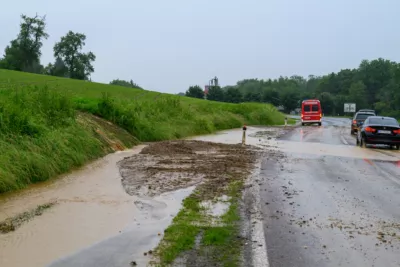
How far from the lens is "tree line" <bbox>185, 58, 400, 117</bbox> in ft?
315

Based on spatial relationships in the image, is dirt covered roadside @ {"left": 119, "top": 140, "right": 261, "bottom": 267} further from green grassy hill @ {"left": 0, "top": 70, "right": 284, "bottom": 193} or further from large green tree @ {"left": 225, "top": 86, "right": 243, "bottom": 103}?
large green tree @ {"left": 225, "top": 86, "right": 243, "bottom": 103}

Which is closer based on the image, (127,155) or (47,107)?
(47,107)

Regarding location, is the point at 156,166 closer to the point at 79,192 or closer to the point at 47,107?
the point at 79,192

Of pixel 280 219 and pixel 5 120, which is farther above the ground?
pixel 5 120

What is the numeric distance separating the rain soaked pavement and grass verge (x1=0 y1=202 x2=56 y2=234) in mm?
149

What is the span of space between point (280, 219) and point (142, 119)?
13483 millimetres

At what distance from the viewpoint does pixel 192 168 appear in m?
11.2

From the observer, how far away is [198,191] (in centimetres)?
835

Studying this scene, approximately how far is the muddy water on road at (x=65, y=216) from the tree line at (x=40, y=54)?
93818mm

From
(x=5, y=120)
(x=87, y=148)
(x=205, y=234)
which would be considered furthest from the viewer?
(x=87, y=148)

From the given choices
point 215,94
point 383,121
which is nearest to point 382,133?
point 383,121

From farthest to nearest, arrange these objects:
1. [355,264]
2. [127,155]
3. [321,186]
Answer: [127,155], [321,186], [355,264]

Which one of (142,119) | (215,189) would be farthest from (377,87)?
(215,189)

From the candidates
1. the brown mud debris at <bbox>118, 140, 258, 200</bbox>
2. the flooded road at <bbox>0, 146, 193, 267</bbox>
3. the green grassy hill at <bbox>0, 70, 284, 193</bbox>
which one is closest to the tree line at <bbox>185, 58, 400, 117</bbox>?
the green grassy hill at <bbox>0, 70, 284, 193</bbox>
